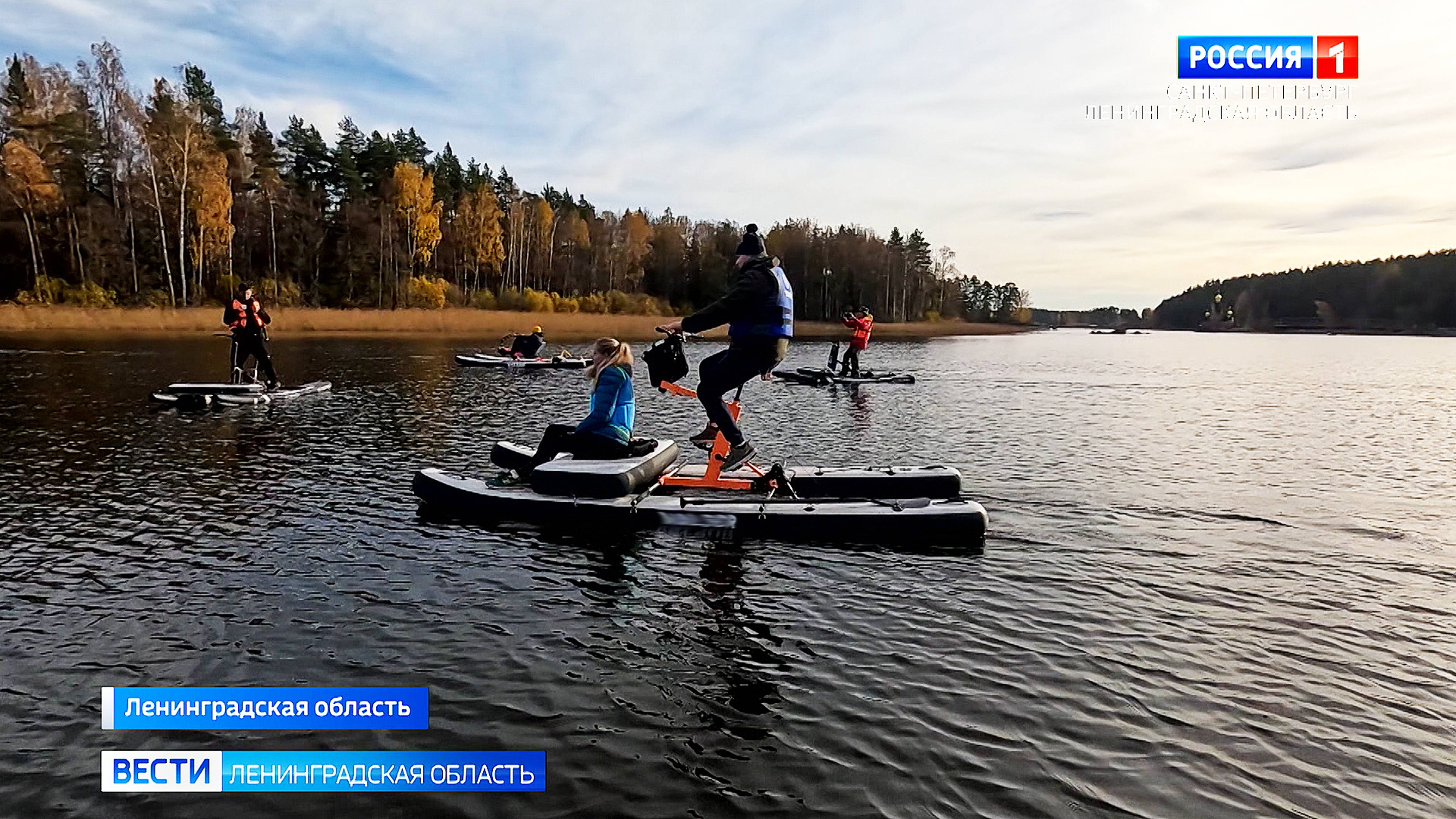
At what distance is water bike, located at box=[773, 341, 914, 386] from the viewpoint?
33656mm

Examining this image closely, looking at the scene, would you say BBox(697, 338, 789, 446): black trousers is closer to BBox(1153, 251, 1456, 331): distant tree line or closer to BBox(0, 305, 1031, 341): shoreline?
BBox(0, 305, 1031, 341): shoreline

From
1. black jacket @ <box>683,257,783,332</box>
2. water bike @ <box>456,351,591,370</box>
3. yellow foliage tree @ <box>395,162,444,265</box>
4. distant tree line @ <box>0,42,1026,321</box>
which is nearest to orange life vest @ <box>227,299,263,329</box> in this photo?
water bike @ <box>456,351,591,370</box>

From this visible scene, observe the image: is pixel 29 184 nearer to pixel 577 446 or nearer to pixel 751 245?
pixel 577 446

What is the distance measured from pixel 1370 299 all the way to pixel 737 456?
706ft

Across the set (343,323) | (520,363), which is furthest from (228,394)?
(343,323)

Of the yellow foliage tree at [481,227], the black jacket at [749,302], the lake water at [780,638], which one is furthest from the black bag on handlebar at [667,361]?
the yellow foliage tree at [481,227]

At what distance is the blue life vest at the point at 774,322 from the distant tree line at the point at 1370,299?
19995 centimetres

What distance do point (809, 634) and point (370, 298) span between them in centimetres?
7454

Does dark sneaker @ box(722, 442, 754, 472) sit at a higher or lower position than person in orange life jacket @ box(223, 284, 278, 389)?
lower

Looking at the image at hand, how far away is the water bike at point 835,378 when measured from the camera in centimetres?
3366

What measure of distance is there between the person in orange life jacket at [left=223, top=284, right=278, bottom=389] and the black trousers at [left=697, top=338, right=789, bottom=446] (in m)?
16.3

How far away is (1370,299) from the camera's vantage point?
570ft

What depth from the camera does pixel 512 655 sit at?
678 centimetres

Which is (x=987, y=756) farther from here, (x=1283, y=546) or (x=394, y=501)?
(x=394, y=501)
